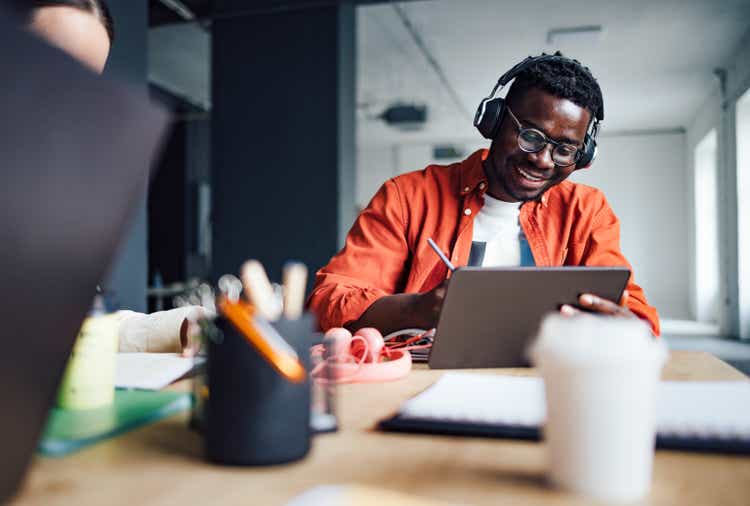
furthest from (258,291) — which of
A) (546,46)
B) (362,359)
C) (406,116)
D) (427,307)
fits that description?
(406,116)

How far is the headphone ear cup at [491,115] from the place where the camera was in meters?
1.68

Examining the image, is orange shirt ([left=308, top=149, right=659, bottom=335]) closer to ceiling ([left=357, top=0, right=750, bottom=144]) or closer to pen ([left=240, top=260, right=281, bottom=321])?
pen ([left=240, top=260, right=281, bottom=321])

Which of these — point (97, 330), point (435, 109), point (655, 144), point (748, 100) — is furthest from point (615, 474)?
point (655, 144)

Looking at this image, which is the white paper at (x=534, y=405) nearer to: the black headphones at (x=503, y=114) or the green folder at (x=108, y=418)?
the green folder at (x=108, y=418)

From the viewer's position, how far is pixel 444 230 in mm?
1705

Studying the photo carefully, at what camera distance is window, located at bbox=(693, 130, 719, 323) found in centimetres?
927

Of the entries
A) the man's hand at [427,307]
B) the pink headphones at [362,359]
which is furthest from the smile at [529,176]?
the pink headphones at [362,359]

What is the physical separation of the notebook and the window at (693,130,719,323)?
9.68m

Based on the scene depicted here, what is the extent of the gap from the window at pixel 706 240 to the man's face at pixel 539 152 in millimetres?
8801

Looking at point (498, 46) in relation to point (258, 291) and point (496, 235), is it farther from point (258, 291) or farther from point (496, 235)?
point (258, 291)

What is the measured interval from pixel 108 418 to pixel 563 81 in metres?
1.35

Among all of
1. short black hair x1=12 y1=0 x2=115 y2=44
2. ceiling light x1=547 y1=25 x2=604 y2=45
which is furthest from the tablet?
ceiling light x1=547 y1=25 x2=604 y2=45

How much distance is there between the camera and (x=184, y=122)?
7.89 metres

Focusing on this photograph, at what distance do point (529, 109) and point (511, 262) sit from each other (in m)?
0.41
